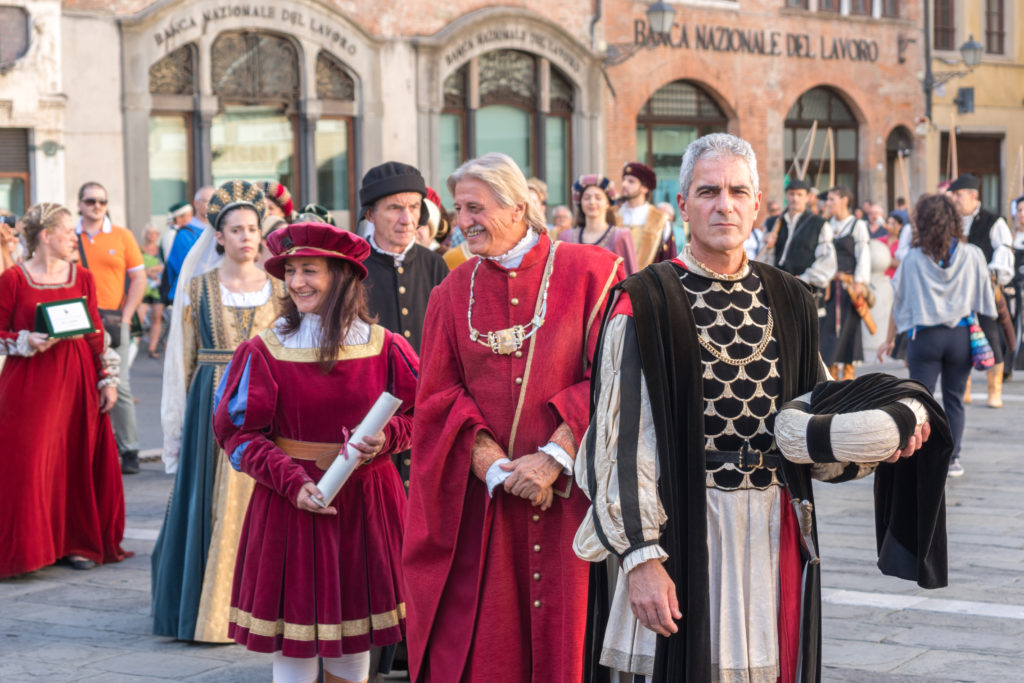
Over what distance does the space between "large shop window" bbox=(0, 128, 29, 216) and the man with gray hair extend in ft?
52.2

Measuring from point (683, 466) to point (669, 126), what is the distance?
77.8 ft

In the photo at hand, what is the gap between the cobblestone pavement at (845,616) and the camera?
19.3 feet

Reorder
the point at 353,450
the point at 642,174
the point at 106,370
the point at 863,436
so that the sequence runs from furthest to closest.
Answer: the point at 642,174 → the point at 106,370 → the point at 353,450 → the point at 863,436

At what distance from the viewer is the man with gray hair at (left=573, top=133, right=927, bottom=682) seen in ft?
11.4

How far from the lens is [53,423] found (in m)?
7.90

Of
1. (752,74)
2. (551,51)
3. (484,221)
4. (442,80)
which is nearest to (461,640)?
(484,221)

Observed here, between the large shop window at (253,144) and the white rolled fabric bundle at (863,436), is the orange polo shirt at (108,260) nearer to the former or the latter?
the white rolled fabric bundle at (863,436)

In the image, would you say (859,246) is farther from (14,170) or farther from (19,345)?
(14,170)

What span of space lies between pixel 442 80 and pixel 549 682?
759 inches

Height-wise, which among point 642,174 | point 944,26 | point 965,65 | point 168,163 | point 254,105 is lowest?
point 642,174

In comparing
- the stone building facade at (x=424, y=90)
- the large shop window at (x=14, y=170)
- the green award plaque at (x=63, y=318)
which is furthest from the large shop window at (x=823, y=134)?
the green award plaque at (x=63, y=318)

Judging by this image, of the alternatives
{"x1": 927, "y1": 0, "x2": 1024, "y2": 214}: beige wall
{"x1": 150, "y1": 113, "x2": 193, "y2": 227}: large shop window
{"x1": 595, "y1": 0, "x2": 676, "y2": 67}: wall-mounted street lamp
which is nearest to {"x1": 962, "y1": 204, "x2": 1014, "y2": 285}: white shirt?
{"x1": 150, "y1": 113, "x2": 193, "y2": 227}: large shop window

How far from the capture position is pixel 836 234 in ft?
48.1

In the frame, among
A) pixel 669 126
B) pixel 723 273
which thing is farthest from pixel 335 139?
pixel 723 273
